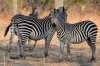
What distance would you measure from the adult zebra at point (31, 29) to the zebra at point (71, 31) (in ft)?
1.76

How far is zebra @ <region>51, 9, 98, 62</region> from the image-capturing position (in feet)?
44.8

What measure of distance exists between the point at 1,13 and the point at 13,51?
50.9 ft

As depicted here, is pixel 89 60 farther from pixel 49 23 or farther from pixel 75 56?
pixel 49 23

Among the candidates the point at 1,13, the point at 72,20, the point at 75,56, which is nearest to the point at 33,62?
the point at 75,56

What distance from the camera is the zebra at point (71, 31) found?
1365 centimetres

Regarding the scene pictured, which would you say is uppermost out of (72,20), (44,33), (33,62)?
(72,20)

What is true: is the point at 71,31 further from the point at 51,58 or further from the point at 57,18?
the point at 51,58

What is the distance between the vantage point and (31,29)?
14.5m

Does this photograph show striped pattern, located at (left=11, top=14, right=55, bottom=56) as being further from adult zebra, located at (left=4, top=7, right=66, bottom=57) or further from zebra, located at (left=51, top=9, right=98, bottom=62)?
zebra, located at (left=51, top=9, right=98, bottom=62)

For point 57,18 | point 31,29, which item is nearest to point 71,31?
point 57,18

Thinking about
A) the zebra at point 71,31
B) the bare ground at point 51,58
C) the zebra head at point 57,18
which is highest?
the zebra head at point 57,18

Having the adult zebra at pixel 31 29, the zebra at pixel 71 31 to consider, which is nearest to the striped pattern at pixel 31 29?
the adult zebra at pixel 31 29

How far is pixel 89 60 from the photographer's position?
13930mm

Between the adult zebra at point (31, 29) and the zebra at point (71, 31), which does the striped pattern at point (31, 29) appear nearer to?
the adult zebra at point (31, 29)
